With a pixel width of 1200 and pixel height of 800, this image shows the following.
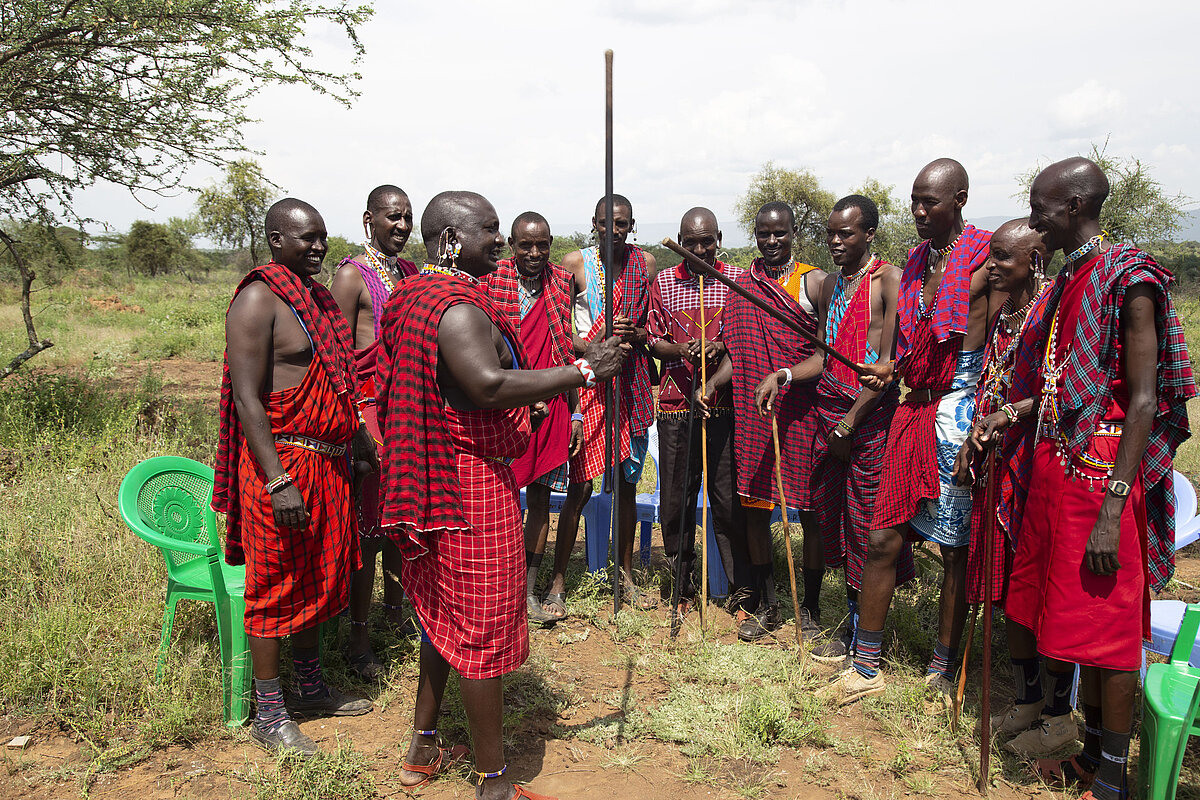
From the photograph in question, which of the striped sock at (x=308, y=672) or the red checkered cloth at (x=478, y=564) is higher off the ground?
the red checkered cloth at (x=478, y=564)

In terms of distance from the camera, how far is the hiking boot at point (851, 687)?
11.7 ft

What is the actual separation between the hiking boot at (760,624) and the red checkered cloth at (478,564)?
1861 mm

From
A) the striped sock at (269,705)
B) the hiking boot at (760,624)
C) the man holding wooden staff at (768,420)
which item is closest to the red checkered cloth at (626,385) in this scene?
the man holding wooden staff at (768,420)

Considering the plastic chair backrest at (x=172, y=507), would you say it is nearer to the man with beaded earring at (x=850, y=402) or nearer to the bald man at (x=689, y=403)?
the bald man at (x=689, y=403)

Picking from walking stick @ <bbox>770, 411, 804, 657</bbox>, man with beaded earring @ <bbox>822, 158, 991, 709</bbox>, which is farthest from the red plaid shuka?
walking stick @ <bbox>770, 411, 804, 657</bbox>

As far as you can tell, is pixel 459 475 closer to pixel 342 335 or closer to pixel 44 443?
pixel 342 335

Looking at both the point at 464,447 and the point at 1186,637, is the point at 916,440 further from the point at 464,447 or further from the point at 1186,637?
the point at 464,447

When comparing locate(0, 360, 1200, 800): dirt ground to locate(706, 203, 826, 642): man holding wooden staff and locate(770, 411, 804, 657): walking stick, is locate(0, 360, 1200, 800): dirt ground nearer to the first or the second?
locate(770, 411, 804, 657): walking stick

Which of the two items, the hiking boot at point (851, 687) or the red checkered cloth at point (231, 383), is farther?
the hiking boot at point (851, 687)

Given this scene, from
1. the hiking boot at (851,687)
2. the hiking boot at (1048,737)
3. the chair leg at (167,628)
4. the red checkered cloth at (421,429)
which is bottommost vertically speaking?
the hiking boot at (851,687)

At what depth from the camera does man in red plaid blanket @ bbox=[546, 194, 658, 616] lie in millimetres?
4590

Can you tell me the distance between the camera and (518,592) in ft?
9.12

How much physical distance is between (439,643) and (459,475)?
582 millimetres

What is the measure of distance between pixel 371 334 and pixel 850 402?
240 cm
